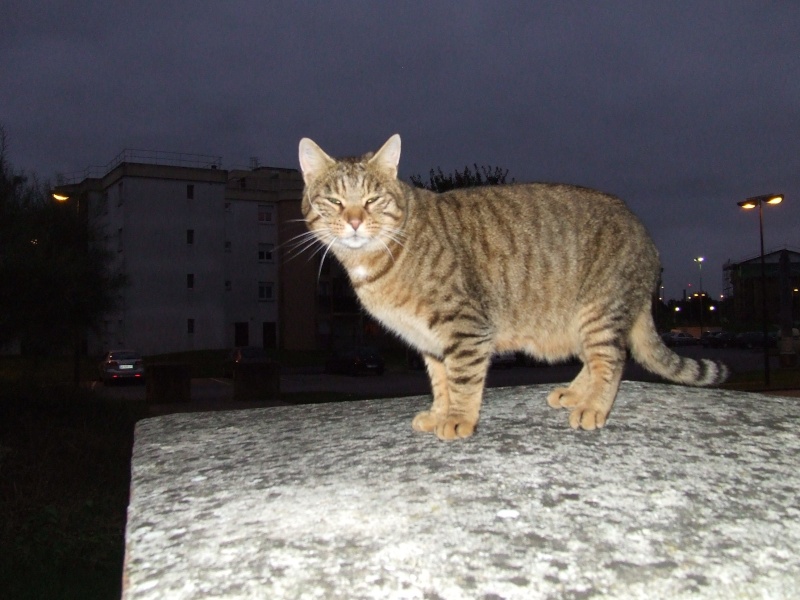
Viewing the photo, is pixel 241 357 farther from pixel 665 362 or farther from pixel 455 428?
pixel 455 428

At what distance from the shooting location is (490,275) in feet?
13.1

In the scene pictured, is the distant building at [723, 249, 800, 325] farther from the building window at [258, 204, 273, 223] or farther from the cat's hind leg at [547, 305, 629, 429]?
the cat's hind leg at [547, 305, 629, 429]

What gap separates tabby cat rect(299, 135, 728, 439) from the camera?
3678mm

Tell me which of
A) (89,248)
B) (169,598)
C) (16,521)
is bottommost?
(16,521)

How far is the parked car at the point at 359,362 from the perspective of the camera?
29375 millimetres

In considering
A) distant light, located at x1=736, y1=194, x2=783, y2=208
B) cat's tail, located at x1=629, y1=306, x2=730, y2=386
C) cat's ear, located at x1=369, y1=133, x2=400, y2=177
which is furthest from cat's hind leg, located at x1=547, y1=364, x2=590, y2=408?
distant light, located at x1=736, y1=194, x2=783, y2=208

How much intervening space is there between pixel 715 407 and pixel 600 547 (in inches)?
89.1

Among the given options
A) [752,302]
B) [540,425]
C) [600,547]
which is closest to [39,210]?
[540,425]

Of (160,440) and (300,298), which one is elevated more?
(300,298)

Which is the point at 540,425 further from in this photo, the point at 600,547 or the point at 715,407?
the point at 600,547

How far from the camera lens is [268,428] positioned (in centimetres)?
388

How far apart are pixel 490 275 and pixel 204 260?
36.9 metres

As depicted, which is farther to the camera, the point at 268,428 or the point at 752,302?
the point at 752,302

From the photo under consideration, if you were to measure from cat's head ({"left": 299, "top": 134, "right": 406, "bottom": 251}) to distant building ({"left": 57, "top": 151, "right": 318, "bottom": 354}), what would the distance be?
3090 centimetres
